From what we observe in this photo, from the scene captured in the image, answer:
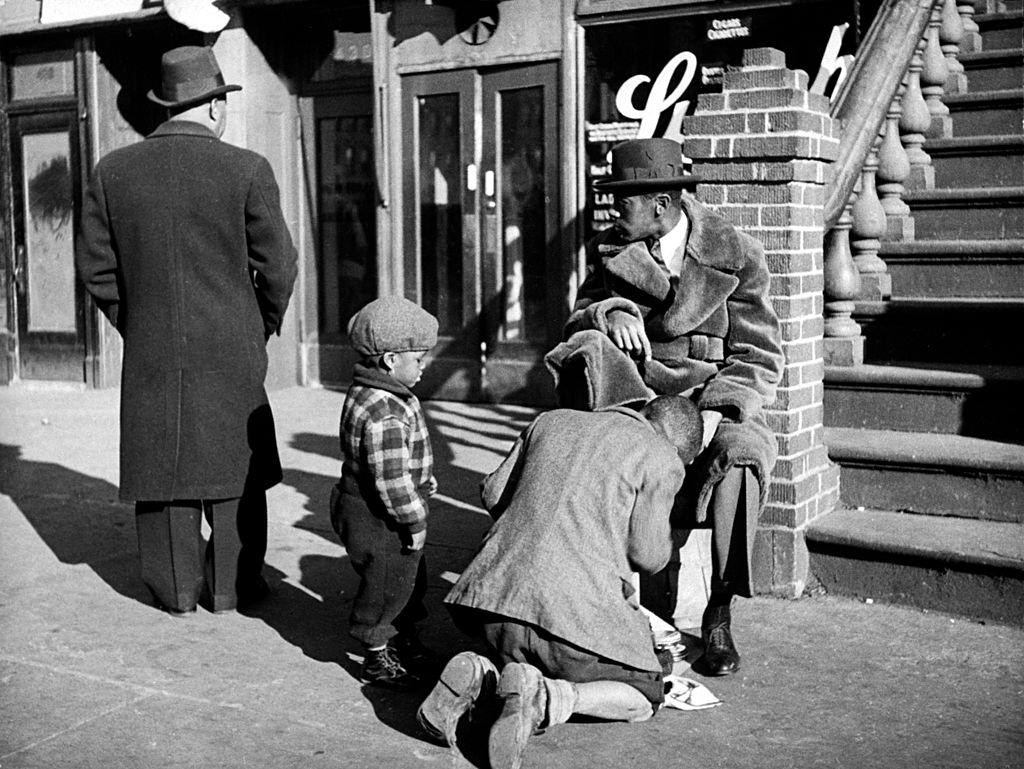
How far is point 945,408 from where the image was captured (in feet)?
19.2

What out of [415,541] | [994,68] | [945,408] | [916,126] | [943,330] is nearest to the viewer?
[415,541]

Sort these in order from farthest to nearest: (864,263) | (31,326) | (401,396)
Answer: (31,326), (864,263), (401,396)

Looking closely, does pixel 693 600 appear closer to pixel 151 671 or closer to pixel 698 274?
pixel 698 274

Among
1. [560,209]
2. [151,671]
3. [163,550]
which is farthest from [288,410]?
[151,671]

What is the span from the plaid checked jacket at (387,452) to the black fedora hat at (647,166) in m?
1.09

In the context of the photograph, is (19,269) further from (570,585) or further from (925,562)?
(570,585)

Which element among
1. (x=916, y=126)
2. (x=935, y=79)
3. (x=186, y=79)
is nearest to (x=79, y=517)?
(x=186, y=79)

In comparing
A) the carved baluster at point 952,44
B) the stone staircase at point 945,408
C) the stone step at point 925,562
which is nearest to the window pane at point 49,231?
the carved baluster at point 952,44

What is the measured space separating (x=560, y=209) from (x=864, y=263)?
146 inches

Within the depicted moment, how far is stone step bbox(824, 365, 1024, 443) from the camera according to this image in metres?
5.73

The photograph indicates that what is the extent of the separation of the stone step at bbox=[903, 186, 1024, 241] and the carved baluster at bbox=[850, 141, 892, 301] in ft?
1.94

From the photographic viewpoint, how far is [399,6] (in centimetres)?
1051

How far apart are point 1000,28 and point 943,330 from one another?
114 inches

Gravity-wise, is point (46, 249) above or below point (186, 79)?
below
